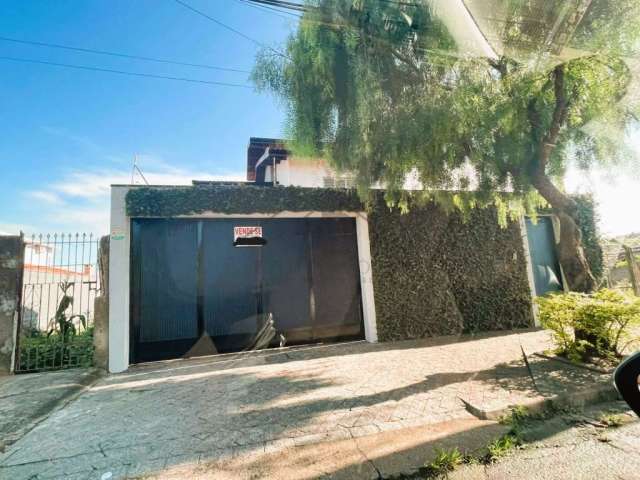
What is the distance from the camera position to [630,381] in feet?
3.97

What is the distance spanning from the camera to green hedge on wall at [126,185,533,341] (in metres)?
6.66

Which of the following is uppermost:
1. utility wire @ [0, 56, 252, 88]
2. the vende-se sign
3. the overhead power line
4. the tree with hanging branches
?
utility wire @ [0, 56, 252, 88]

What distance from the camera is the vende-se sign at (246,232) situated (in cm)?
646

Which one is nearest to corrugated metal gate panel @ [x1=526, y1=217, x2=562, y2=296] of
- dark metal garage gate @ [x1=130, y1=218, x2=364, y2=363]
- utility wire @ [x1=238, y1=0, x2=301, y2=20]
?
dark metal garage gate @ [x1=130, y1=218, x2=364, y2=363]

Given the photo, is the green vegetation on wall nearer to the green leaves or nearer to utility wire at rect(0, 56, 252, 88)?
the green leaves

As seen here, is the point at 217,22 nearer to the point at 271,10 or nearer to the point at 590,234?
the point at 271,10

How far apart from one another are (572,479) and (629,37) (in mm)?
5306

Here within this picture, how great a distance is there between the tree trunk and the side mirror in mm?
4544

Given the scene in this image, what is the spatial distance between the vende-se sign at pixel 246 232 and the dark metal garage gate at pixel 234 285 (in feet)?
0.28

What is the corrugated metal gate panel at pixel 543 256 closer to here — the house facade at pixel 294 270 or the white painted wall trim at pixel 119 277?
the house facade at pixel 294 270

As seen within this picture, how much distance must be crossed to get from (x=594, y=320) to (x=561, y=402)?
1.68 m

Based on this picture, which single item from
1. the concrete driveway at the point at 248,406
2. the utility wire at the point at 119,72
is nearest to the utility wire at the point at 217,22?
the utility wire at the point at 119,72

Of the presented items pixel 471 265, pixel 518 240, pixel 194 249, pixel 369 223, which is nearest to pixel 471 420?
pixel 369 223

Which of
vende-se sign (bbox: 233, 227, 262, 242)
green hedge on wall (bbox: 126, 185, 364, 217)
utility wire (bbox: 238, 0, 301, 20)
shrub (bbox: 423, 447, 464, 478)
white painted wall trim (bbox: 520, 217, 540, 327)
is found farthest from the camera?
white painted wall trim (bbox: 520, 217, 540, 327)
